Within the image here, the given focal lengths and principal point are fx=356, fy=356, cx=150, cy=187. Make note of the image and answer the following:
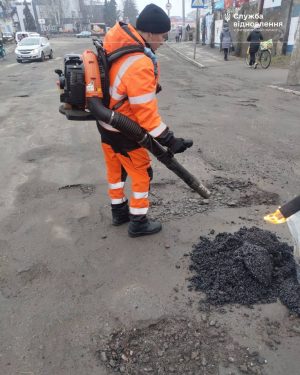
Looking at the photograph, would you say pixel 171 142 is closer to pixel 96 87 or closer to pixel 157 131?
pixel 157 131

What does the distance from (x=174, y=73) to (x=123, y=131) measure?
13400 mm

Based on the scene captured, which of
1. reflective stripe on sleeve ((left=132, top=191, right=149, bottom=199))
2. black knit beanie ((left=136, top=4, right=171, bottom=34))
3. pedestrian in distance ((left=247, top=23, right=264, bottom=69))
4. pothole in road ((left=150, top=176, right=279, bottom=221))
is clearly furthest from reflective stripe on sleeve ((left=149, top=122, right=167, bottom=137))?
pedestrian in distance ((left=247, top=23, right=264, bottom=69))

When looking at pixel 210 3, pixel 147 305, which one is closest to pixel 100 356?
pixel 147 305

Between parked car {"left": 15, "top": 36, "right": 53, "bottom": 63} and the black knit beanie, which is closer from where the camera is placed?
the black knit beanie

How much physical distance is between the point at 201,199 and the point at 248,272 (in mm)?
1506

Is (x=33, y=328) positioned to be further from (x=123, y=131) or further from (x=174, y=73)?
(x=174, y=73)

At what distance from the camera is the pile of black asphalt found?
262cm

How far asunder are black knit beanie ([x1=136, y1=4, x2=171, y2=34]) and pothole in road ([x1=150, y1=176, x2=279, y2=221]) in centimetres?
185

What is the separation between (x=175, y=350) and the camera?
A: 2248 millimetres

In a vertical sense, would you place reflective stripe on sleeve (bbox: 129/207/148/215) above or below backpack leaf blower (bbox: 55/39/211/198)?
below

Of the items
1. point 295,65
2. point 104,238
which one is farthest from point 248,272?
point 295,65

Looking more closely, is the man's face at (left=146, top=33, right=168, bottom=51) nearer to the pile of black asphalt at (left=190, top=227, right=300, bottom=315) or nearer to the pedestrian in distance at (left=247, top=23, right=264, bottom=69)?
the pile of black asphalt at (left=190, top=227, right=300, bottom=315)

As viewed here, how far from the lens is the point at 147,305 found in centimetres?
262

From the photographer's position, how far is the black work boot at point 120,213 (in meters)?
3.59
